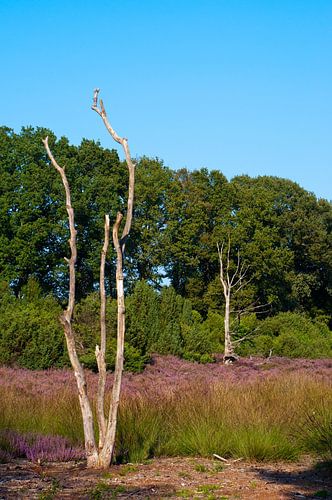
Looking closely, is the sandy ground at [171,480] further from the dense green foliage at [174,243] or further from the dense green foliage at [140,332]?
→ the dense green foliage at [174,243]

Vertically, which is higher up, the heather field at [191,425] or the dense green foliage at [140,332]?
the dense green foliage at [140,332]

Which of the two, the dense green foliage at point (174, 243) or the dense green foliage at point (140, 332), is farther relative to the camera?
the dense green foliage at point (174, 243)

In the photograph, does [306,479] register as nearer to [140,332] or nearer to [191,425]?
[191,425]

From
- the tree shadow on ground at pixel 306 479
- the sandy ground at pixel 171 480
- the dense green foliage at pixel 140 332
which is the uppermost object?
the dense green foliage at pixel 140 332

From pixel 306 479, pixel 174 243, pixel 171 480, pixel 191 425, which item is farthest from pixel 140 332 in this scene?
pixel 174 243

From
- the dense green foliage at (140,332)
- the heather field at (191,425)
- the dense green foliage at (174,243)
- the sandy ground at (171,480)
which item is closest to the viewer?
the sandy ground at (171,480)

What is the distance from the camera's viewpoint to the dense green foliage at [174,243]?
33.3 metres

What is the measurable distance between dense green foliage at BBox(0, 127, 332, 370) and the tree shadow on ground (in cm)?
1916

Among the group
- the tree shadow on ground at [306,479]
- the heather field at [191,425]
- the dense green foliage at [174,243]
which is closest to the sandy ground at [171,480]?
the tree shadow on ground at [306,479]

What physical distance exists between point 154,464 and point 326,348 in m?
27.9

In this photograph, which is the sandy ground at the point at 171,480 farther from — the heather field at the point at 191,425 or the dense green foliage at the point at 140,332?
the dense green foliage at the point at 140,332

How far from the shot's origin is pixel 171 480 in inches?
307

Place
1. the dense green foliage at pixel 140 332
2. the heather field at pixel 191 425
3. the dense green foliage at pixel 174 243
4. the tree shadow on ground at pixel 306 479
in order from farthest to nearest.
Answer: the dense green foliage at pixel 174 243, the dense green foliage at pixel 140 332, the heather field at pixel 191 425, the tree shadow on ground at pixel 306 479

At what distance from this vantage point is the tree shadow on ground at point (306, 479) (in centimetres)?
715
